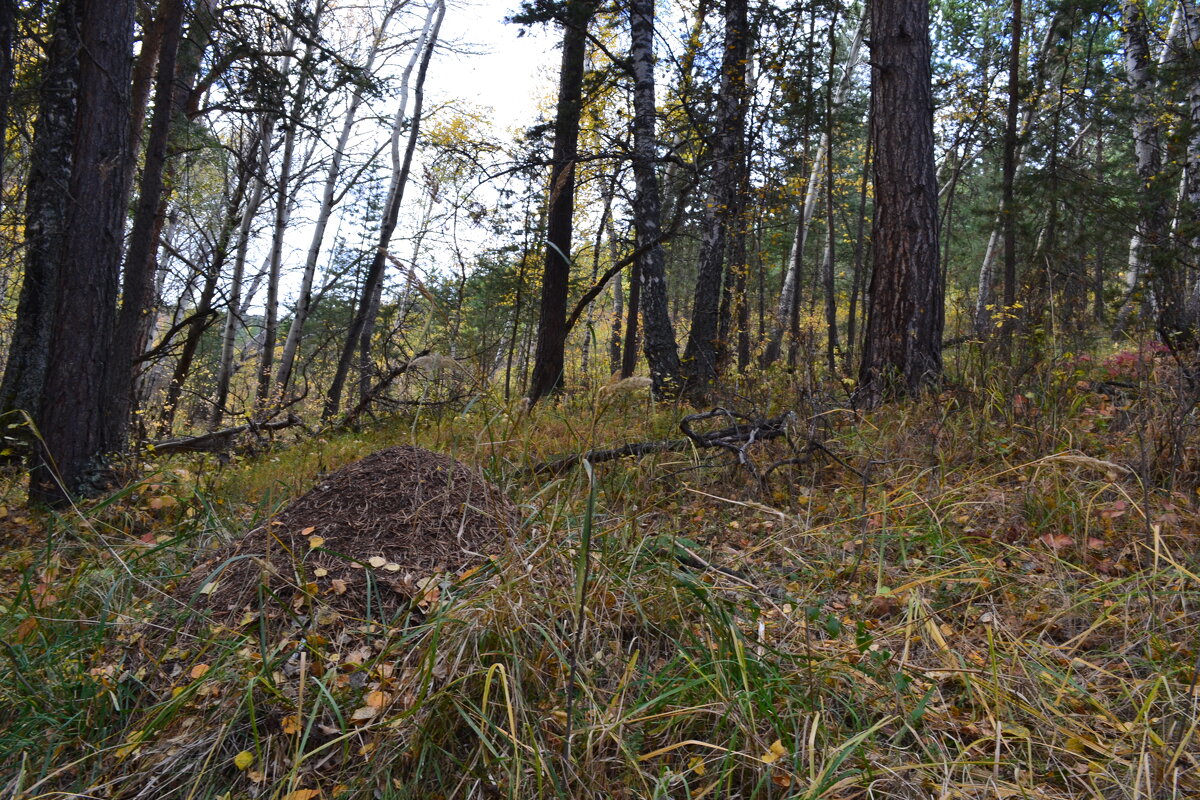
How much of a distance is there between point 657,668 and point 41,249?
23.1ft

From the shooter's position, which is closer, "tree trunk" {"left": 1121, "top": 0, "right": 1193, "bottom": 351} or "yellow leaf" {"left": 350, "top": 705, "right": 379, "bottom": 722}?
"yellow leaf" {"left": 350, "top": 705, "right": 379, "bottom": 722}

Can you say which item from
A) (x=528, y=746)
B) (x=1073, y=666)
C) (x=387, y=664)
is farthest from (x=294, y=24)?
(x=1073, y=666)

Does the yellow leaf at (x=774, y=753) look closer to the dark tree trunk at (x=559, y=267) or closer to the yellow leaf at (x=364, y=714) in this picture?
the yellow leaf at (x=364, y=714)

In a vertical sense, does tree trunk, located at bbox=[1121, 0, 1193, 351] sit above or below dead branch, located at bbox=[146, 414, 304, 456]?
above

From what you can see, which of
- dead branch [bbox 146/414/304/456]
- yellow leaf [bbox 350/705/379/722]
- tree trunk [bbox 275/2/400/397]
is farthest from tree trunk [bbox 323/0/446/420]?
yellow leaf [bbox 350/705/379/722]

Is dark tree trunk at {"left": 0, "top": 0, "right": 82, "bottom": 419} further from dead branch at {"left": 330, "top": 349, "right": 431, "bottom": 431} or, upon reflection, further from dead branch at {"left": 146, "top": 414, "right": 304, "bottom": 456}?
dead branch at {"left": 330, "top": 349, "right": 431, "bottom": 431}

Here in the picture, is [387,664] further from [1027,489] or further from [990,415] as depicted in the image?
[990,415]

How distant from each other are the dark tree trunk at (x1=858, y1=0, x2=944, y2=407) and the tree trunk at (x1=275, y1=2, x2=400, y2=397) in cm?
970

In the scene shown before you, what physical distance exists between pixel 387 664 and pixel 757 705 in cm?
99

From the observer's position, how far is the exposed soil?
196 centimetres

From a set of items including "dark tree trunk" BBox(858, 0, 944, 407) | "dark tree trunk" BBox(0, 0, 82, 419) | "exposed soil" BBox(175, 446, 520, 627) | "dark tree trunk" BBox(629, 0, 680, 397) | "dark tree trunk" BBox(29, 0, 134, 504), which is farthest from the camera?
"dark tree trunk" BBox(629, 0, 680, 397)

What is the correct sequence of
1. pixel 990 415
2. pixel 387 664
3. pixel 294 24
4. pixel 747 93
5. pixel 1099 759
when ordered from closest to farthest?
pixel 1099 759 → pixel 387 664 → pixel 990 415 → pixel 294 24 → pixel 747 93

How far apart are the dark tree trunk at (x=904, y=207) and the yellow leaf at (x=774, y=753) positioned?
3.91 m

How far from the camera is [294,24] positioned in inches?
235
